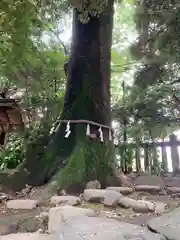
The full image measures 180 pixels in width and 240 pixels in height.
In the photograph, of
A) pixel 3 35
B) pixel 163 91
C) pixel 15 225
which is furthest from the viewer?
pixel 163 91

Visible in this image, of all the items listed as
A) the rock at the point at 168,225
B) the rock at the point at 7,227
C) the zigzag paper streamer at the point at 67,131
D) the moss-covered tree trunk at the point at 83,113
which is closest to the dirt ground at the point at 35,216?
the rock at the point at 7,227

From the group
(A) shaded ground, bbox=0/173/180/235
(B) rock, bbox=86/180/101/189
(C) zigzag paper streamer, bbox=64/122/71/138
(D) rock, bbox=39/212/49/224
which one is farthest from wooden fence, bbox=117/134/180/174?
(D) rock, bbox=39/212/49/224

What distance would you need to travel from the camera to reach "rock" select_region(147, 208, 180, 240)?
1605 mm

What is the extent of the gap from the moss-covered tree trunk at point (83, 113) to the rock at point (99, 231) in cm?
168

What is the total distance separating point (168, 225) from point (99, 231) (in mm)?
461

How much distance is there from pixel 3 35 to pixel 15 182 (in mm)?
3240

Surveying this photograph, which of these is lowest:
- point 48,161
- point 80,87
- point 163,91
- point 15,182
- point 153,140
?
point 15,182

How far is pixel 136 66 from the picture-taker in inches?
280

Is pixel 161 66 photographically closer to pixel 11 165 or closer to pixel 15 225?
pixel 11 165

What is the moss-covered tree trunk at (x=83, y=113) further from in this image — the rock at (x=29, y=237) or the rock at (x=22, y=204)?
the rock at (x=29, y=237)

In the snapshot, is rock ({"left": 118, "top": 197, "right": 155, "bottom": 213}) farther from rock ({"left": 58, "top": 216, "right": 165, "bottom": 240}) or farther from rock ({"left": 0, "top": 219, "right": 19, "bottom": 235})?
rock ({"left": 0, "top": 219, "right": 19, "bottom": 235})

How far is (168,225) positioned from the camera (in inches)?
68.3

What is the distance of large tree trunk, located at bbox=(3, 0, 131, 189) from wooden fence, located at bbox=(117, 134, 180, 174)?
2581mm

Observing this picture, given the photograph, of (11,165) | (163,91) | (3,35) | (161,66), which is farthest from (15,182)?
(161,66)
